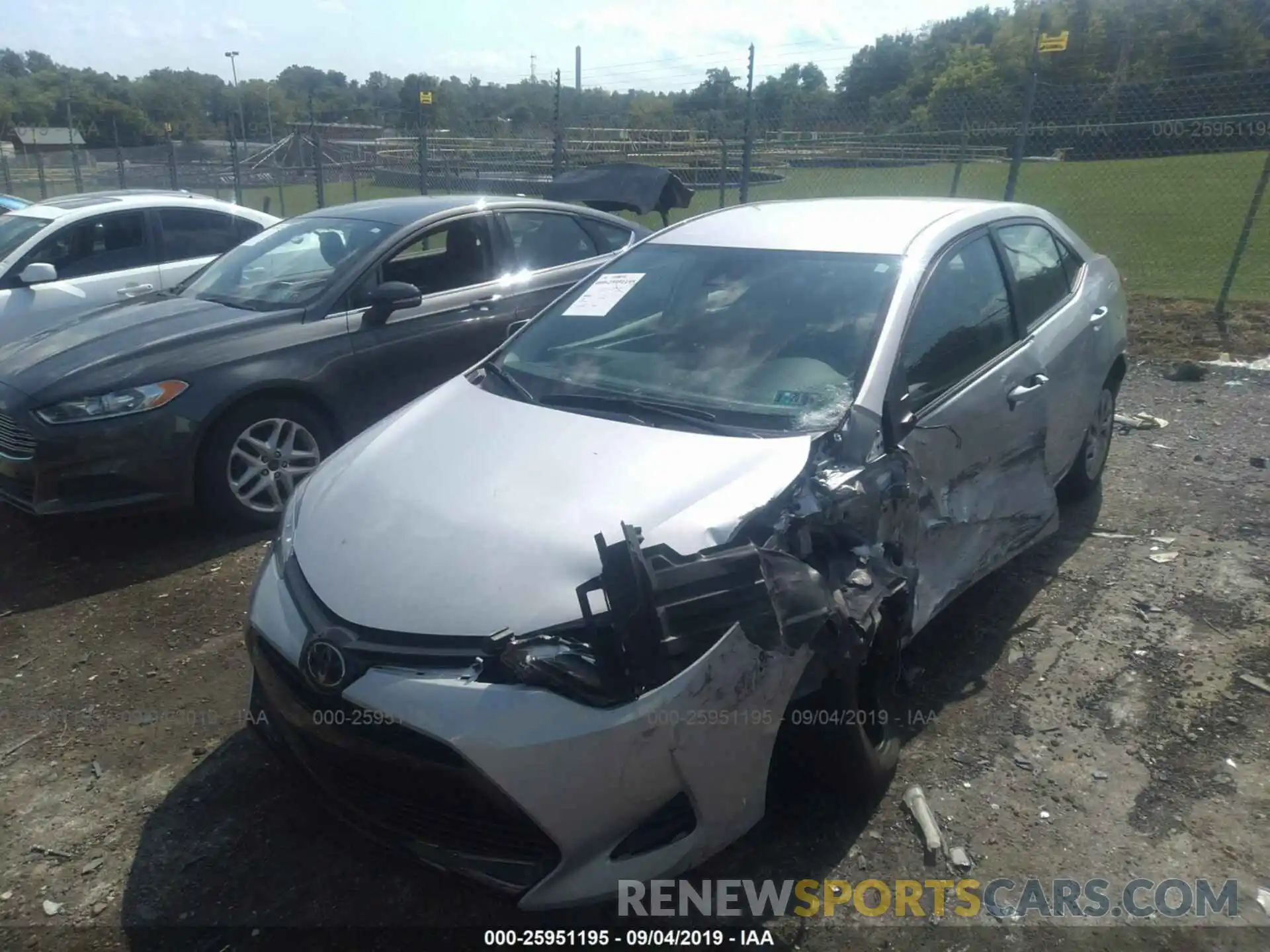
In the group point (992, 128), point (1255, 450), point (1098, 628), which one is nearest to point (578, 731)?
point (1098, 628)

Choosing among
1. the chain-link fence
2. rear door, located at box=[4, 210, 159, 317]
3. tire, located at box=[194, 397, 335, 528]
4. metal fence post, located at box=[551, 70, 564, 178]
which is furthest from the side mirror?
metal fence post, located at box=[551, 70, 564, 178]

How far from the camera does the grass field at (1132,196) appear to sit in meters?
13.3

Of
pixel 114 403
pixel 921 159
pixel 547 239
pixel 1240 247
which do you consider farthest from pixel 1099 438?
pixel 921 159

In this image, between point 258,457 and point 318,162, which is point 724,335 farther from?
point 318,162

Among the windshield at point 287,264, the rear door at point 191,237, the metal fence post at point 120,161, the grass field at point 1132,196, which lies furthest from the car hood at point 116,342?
the metal fence post at point 120,161

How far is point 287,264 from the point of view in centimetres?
554

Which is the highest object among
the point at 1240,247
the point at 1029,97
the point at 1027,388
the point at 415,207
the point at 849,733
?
the point at 1029,97

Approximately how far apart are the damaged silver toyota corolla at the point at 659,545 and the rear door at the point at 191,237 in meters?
4.99

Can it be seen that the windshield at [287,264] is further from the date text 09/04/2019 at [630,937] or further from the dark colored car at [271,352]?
the date text 09/04/2019 at [630,937]

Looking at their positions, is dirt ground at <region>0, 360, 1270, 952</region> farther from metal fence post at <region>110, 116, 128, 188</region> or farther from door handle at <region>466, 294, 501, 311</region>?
metal fence post at <region>110, 116, 128, 188</region>

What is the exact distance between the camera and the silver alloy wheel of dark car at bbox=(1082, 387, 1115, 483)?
4770mm

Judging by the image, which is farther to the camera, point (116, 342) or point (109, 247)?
point (109, 247)

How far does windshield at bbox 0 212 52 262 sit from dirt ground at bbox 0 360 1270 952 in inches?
160

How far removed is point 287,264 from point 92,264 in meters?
2.91
